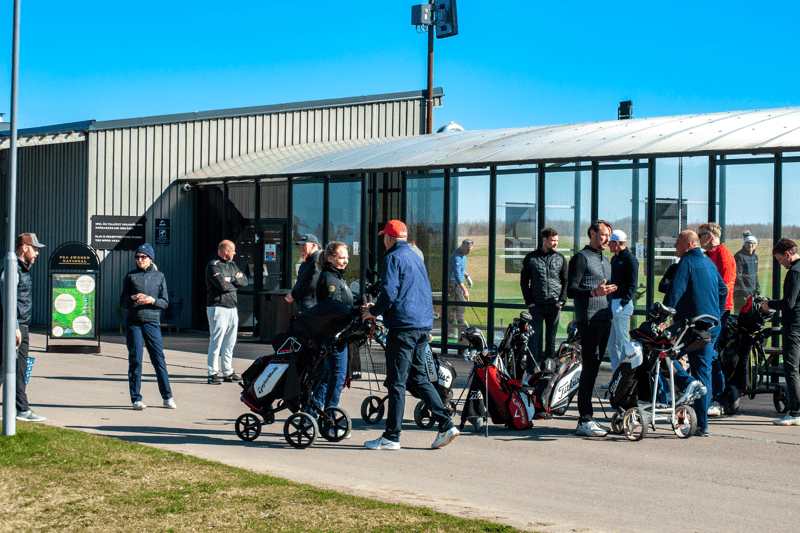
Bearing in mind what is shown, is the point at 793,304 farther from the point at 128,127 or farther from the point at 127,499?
the point at 128,127

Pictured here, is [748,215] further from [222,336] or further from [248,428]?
[248,428]

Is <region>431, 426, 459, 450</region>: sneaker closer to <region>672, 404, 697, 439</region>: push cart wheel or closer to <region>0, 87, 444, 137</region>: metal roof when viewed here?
<region>672, 404, 697, 439</region>: push cart wheel

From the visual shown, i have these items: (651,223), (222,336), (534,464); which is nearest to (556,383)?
(534,464)

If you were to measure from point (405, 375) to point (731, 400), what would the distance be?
3879mm

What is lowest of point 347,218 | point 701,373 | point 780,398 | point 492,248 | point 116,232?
point 780,398

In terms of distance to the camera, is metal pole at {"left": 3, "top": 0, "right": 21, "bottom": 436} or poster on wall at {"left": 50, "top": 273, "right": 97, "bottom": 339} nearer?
metal pole at {"left": 3, "top": 0, "right": 21, "bottom": 436}

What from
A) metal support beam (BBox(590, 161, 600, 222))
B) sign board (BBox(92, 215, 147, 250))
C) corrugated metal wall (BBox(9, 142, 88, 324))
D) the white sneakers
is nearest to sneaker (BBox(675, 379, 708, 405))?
the white sneakers

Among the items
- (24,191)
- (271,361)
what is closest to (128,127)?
(24,191)

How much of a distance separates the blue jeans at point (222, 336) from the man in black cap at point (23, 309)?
10.00 ft

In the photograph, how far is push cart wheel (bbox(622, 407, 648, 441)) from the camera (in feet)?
26.3

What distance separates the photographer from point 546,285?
36.2 ft

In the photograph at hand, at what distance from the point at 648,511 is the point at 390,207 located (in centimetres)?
1072

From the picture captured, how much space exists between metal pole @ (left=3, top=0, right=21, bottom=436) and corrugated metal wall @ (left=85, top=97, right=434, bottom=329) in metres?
10.9

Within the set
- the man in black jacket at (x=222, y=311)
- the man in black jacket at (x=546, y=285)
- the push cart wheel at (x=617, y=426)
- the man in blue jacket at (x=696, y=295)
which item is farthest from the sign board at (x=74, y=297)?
the man in blue jacket at (x=696, y=295)
